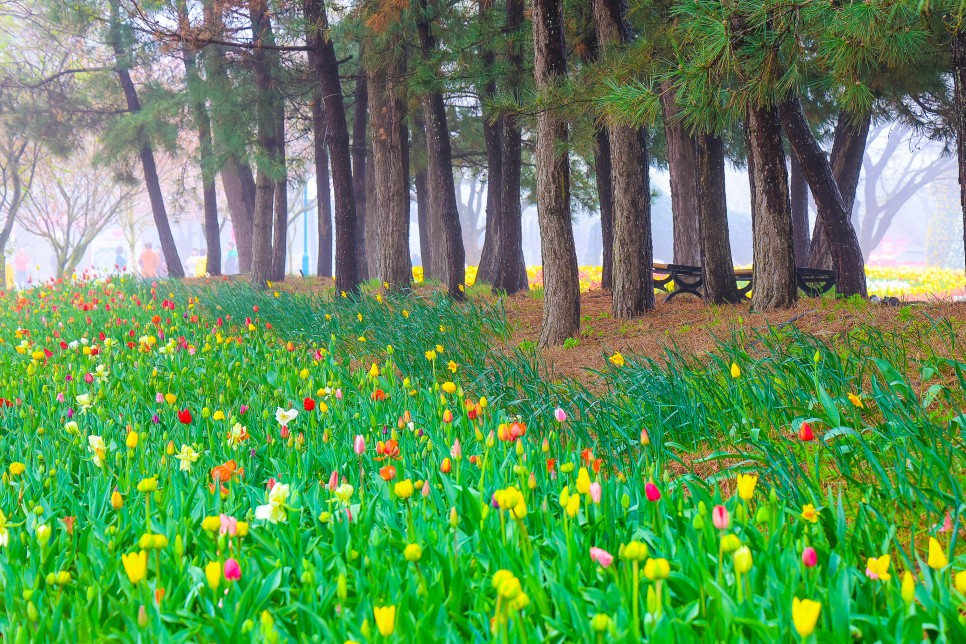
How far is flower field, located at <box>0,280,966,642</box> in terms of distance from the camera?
1.93 meters

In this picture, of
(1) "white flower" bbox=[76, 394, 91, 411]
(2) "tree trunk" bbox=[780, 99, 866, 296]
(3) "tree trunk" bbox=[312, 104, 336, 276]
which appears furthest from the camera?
(3) "tree trunk" bbox=[312, 104, 336, 276]

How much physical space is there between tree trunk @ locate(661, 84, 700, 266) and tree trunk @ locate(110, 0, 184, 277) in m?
9.65

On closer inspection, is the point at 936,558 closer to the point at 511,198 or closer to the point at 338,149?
the point at 511,198

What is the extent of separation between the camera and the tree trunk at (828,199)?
8906mm

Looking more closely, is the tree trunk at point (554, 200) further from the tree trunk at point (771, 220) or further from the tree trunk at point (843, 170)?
the tree trunk at point (843, 170)

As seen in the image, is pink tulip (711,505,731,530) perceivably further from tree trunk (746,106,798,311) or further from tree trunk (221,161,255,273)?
tree trunk (221,161,255,273)

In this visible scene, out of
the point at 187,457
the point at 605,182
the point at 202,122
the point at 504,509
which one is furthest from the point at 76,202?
the point at 504,509

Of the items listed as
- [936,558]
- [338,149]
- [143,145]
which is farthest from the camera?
[143,145]

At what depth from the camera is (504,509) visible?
238 centimetres

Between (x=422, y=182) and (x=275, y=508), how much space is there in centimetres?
1442

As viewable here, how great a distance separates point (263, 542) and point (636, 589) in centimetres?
112

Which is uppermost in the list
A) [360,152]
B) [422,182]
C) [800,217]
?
[360,152]

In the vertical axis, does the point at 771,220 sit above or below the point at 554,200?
below

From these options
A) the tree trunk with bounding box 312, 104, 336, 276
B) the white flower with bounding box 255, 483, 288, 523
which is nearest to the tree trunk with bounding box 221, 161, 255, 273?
the tree trunk with bounding box 312, 104, 336, 276
